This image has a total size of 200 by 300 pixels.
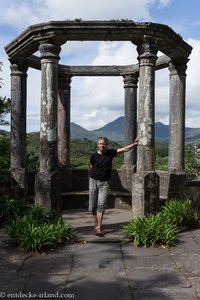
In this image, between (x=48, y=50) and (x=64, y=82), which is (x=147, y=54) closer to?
(x=48, y=50)

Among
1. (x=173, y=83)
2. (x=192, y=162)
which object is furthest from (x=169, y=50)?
(x=192, y=162)

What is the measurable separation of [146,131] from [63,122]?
15.0 feet

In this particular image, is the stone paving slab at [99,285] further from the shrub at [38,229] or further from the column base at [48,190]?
the column base at [48,190]

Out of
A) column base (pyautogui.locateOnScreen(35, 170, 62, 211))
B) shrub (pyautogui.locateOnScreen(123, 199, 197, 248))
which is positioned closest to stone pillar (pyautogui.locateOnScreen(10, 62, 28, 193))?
column base (pyautogui.locateOnScreen(35, 170, 62, 211))

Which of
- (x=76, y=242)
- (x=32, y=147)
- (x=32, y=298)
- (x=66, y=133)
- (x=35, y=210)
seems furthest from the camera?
(x=32, y=147)

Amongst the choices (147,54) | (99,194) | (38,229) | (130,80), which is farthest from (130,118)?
(38,229)

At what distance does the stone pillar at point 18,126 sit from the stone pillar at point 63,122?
6.07 ft

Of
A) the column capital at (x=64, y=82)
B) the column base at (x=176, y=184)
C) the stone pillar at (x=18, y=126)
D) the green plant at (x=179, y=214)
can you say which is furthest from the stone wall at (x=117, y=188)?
the column capital at (x=64, y=82)

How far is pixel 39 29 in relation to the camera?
791 centimetres

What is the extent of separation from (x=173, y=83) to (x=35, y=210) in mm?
4803

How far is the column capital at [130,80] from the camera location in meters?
11.8

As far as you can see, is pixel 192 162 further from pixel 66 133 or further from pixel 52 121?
pixel 52 121

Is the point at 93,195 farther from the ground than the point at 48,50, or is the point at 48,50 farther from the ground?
the point at 48,50

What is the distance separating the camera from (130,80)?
11789mm
